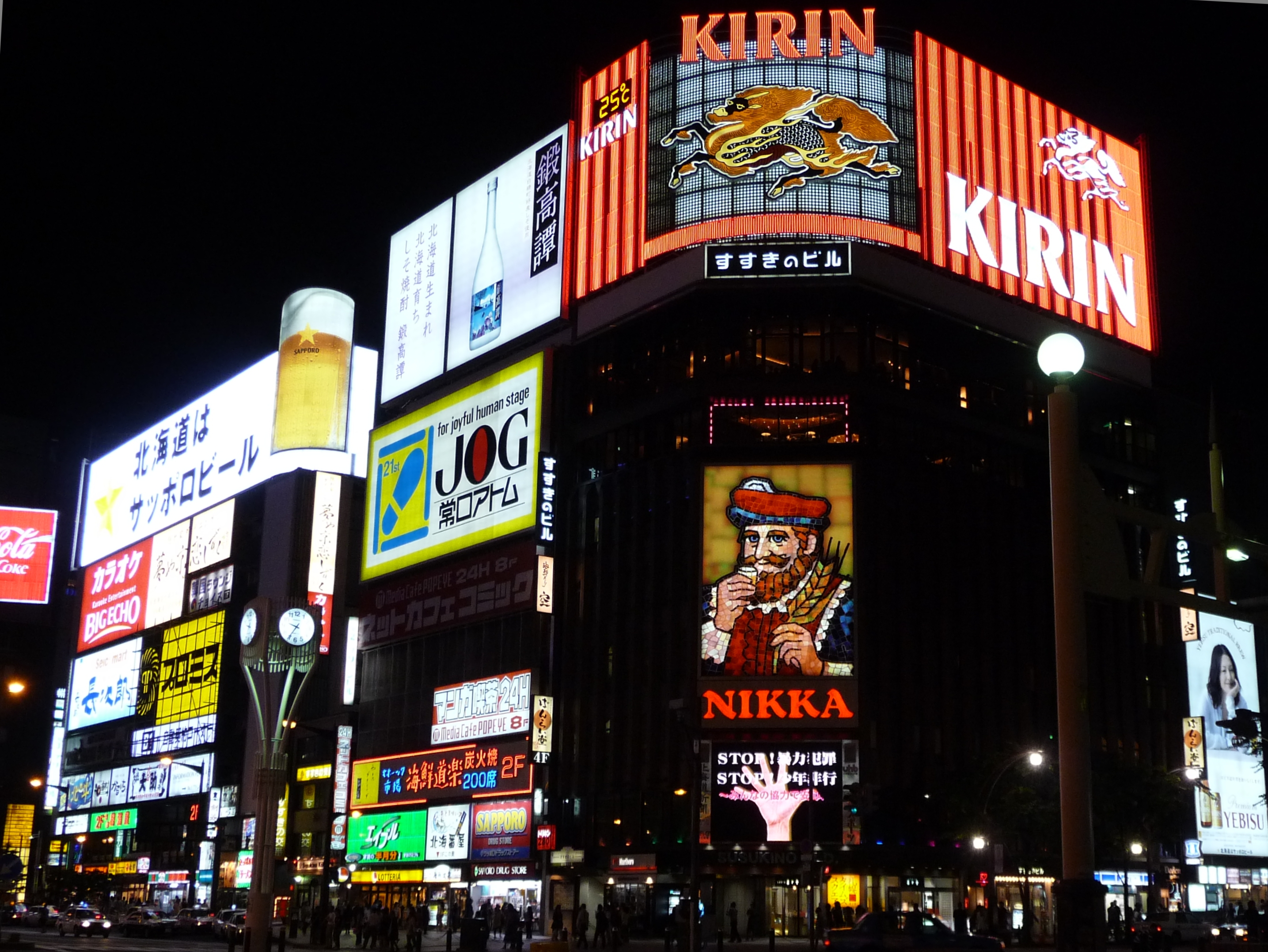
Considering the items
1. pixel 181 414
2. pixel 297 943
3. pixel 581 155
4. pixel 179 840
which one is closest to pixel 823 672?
pixel 297 943

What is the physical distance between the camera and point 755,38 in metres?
68.1

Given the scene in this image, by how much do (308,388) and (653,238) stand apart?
36807 millimetres

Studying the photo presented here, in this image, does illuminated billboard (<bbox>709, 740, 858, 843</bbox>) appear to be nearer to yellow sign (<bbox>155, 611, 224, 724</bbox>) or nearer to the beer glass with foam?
the beer glass with foam

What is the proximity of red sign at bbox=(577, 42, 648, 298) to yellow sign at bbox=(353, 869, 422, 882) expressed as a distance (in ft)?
103

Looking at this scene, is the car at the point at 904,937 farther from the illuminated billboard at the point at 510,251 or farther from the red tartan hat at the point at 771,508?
the illuminated billboard at the point at 510,251

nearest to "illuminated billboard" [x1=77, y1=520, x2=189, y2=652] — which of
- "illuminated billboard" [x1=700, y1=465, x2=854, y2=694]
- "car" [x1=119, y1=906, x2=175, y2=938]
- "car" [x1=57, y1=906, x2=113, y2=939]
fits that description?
"car" [x1=119, y1=906, x2=175, y2=938]

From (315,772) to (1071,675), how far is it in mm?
76813

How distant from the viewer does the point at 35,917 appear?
76812 millimetres

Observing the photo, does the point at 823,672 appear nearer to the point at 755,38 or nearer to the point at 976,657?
the point at 976,657

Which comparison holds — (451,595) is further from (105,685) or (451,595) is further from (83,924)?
(105,685)

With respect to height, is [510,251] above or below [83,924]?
above

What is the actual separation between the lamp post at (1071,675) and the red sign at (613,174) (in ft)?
178

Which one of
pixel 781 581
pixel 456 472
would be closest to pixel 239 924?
pixel 456 472

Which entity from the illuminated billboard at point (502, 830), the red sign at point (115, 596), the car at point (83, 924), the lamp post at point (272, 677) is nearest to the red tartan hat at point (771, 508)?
the illuminated billboard at point (502, 830)
